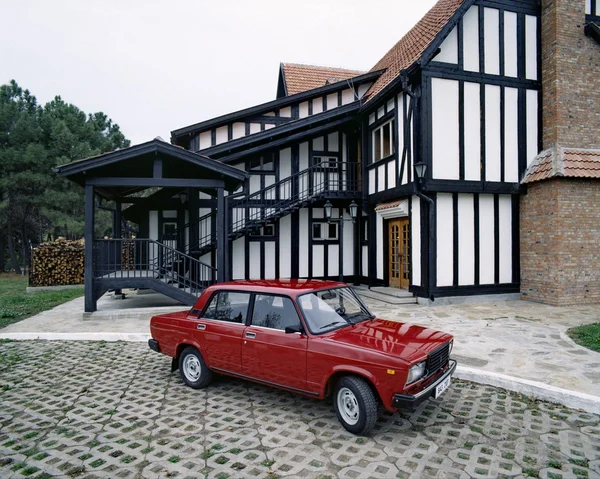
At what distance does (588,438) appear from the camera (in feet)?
11.9

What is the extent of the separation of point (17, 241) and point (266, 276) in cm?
2635

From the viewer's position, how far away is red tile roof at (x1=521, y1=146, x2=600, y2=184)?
33.9ft

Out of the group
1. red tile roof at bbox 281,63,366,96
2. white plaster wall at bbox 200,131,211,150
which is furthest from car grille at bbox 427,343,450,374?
red tile roof at bbox 281,63,366,96

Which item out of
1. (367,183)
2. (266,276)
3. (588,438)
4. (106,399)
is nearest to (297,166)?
(367,183)

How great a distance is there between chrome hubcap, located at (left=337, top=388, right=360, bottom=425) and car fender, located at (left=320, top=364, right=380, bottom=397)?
158mm

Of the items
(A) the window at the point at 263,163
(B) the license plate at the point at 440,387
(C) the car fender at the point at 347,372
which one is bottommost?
Result: (B) the license plate at the point at 440,387

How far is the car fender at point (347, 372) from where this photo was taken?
11.7ft

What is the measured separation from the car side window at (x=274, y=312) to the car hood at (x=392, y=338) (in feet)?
1.64

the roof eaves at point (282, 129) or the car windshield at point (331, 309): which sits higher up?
the roof eaves at point (282, 129)

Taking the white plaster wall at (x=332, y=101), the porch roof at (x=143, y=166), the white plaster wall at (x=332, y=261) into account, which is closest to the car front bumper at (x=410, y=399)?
the porch roof at (x=143, y=166)

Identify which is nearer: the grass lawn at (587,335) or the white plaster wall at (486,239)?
the grass lawn at (587,335)

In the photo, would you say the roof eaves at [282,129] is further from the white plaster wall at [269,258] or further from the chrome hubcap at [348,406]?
the chrome hubcap at [348,406]

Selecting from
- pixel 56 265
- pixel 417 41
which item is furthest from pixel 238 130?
pixel 56 265

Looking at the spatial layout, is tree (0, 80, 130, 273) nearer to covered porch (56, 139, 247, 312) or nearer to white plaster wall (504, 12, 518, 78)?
covered porch (56, 139, 247, 312)
